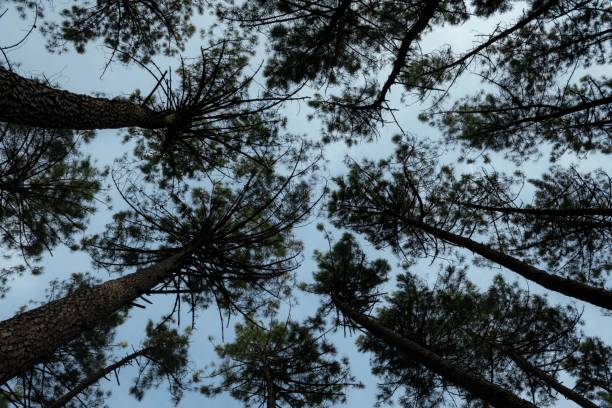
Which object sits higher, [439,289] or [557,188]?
[557,188]

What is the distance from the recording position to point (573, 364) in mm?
7398

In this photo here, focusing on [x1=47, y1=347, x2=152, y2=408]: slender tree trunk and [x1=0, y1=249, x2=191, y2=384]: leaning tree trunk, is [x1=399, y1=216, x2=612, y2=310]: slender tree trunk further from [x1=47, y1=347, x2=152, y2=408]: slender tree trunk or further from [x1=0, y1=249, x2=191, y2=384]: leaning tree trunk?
[x1=47, y1=347, x2=152, y2=408]: slender tree trunk

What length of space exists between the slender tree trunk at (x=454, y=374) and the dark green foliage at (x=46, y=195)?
5760 mm

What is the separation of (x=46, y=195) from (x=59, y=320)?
4.02 meters

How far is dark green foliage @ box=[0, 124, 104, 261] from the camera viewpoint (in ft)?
18.8

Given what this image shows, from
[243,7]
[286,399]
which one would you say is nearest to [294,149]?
[243,7]

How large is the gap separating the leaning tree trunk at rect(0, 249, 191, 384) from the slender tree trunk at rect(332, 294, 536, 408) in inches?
145

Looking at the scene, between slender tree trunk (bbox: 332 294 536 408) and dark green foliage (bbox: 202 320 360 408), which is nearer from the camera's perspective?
slender tree trunk (bbox: 332 294 536 408)

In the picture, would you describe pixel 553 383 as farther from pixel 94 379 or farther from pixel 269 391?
pixel 94 379

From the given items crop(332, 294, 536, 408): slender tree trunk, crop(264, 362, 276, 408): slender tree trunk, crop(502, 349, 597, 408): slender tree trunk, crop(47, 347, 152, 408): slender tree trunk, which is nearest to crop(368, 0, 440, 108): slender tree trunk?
crop(332, 294, 536, 408): slender tree trunk

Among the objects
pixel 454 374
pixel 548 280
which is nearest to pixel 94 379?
pixel 454 374

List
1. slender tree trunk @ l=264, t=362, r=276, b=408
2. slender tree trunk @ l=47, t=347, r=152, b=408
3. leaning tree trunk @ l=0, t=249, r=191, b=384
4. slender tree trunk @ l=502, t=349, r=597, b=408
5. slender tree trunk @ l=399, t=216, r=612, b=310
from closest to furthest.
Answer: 1. leaning tree trunk @ l=0, t=249, r=191, b=384
2. slender tree trunk @ l=399, t=216, r=612, b=310
3. slender tree trunk @ l=47, t=347, r=152, b=408
4. slender tree trunk @ l=502, t=349, r=597, b=408
5. slender tree trunk @ l=264, t=362, r=276, b=408

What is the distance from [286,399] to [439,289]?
4363 millimetres

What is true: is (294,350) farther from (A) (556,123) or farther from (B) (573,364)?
(A) (556,123)
